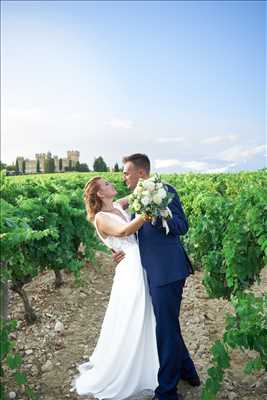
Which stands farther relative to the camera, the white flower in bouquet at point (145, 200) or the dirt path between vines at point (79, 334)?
the dirt path between vines at point (79, 334)

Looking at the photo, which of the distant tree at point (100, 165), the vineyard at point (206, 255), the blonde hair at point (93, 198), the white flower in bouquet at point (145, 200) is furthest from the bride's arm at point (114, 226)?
the distant tree at point (100, 165)

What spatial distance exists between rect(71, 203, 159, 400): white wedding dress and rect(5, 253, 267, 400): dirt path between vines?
349 mm

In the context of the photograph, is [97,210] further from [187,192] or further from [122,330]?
[187,192]

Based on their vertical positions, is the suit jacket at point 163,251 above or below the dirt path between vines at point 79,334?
above

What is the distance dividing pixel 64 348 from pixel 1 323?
238cm

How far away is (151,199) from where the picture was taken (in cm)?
349

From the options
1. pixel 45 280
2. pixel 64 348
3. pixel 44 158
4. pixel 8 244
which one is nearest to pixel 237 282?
pixel 64 348

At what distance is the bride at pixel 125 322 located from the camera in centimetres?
423

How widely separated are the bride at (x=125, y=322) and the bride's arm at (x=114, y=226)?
20mm

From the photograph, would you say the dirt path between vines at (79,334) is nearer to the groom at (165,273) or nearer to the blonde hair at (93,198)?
the groom at (165,273)

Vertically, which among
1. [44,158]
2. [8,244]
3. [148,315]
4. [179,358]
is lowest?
[179,358]

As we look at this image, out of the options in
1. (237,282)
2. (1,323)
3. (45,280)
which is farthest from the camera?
(45,280)

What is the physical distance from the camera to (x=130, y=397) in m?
4.33

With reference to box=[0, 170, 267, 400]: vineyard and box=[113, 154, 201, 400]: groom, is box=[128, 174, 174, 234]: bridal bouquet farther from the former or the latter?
box=[0, 170, 267, 400]: vineyard
